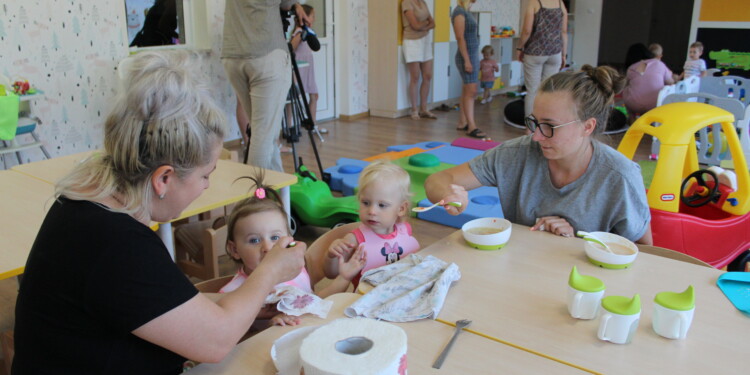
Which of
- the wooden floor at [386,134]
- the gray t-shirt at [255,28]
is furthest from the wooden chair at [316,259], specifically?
the wooden floor at [386,134]

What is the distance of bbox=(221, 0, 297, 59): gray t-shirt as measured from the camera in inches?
133

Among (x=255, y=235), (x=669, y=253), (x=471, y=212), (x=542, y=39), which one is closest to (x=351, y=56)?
(x=542, y=39)

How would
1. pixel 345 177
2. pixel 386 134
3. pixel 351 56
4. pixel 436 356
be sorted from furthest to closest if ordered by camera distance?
pixel 351 56 → pixel 386 134 → pixel 345 177 → pixel 436 356

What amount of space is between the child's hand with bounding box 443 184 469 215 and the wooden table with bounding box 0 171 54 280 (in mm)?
1071

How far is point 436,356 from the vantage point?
1143 mm

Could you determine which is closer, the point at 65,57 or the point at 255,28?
the point at 255,28

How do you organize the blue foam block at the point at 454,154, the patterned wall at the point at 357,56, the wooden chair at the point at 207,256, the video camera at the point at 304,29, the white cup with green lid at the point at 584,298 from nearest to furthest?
the white cup with green lid at the point at 584,298 < the wooden chair at the point at 207,256 < the video camera at the point at 304,29 < the blue foam block at the point at 454,154 < the patterned wall at the point at 357,56

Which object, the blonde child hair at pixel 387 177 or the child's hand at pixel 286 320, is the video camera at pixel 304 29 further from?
the child's hand at pixel 286 320

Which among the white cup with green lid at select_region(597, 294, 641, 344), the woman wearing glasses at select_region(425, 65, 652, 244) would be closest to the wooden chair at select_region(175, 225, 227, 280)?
the woman wearing glasses at select_region(425, 65, 652, 244)

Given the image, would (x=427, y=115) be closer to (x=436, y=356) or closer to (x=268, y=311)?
(x=268, y=311)

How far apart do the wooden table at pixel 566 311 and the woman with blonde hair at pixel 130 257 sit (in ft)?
1.84

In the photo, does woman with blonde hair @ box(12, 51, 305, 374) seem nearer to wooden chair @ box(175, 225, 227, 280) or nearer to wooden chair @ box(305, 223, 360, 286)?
wooden chair @ box(305, 223, 360, 286)

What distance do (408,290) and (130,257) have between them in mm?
636

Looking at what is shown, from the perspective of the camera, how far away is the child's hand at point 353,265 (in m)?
1.80
